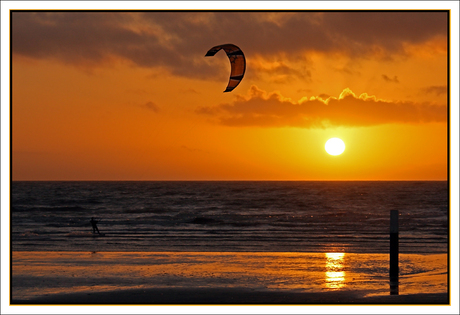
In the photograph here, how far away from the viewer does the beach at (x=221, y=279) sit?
11188mm

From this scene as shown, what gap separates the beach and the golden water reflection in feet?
0.07

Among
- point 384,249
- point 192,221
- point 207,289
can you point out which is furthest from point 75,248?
point 192,221

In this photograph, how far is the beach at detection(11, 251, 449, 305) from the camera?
1119cm

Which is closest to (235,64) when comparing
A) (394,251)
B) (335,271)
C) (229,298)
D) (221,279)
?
(335,271)

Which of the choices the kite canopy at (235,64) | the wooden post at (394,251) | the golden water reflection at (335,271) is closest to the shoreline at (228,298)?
the golden water reflection at (335,271)

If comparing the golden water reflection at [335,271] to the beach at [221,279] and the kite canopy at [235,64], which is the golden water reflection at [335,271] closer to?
the beach at [221,279]

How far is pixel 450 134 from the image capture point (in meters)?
10.9

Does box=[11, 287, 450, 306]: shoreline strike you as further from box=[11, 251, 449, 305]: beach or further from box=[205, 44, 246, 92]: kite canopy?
box=[205, 44, 246, 92]: kite canopy

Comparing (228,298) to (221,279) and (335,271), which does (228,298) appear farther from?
(335,271)

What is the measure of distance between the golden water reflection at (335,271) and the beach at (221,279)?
0.07 feet

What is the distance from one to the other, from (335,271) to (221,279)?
10.5 feet

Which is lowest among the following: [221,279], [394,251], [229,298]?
[229,298]

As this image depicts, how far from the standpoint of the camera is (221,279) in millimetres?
13352

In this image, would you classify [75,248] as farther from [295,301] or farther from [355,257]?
[295,301]
